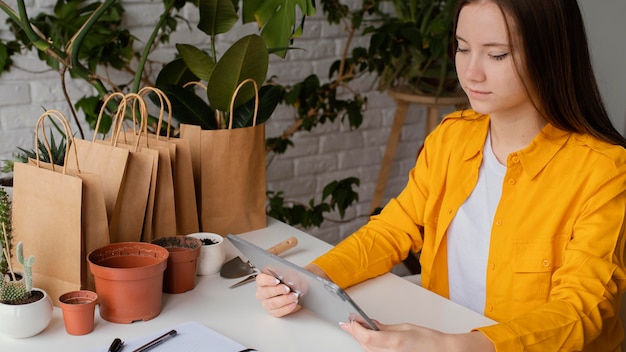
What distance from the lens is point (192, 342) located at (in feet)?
3.75

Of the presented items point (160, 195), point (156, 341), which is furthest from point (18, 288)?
point (160, 195)

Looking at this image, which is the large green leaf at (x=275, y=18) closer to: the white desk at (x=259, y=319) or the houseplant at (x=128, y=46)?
the houseplant at (x=128, y=46)

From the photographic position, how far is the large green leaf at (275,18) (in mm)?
1769

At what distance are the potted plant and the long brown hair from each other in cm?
84

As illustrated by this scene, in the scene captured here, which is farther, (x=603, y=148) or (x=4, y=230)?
(x=603, y=148)

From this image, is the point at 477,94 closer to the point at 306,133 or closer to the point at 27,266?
the point at 27,266

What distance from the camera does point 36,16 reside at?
2.32 meters

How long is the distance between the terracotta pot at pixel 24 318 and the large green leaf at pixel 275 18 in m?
0.87

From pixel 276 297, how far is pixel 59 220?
38 centimetres

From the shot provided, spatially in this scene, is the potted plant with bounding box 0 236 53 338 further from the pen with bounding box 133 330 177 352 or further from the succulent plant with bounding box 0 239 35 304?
the pen with bounding box 133 330 177 352

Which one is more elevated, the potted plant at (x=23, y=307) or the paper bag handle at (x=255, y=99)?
the paper bag handle at (x=255, y=99)

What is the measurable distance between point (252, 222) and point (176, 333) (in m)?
0.54

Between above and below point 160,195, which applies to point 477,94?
above

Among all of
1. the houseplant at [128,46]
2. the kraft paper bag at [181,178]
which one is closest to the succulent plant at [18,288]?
the kraft paper bag at [181,178]
